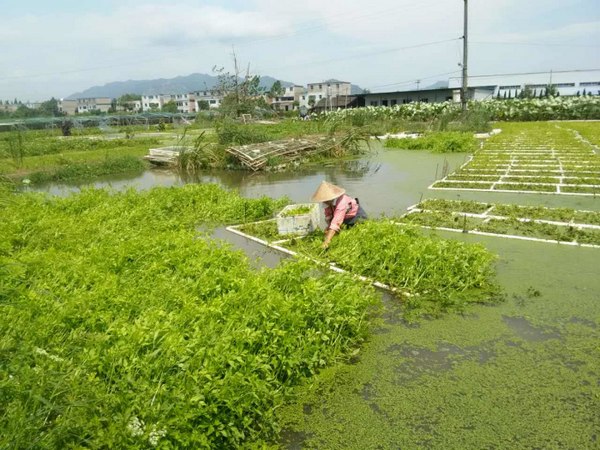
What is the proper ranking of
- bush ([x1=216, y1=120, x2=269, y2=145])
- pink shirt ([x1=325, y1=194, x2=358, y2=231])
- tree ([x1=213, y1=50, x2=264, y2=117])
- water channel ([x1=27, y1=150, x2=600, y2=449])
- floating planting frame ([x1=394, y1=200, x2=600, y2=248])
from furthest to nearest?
tree ([x1=213, y1=50, x2=264, y2=117]) < bush ([x1=216, y1=120, x2=269, y2=145]) < floating planting frame ([x1=394, y1=200, x2=600, y2=248]) < pink shirt ([x1=325, y1=194, x2=358, y2=231]) < water channel ([x1=27, y1=150, x2=600, y2=449])

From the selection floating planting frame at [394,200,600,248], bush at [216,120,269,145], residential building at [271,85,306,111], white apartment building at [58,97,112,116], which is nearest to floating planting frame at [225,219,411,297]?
floating planting frame at [394,200,600,248]

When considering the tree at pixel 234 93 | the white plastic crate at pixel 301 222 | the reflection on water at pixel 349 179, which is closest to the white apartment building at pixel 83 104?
the tree at pixel 234 93

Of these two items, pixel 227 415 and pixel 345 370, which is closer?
pixel 227 415

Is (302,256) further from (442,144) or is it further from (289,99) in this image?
(289,99)

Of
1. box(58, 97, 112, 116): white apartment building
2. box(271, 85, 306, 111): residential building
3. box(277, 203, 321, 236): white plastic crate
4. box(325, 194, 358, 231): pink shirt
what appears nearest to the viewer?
box(325, 194, 358, 231): pink shirt

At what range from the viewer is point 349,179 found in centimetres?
1341

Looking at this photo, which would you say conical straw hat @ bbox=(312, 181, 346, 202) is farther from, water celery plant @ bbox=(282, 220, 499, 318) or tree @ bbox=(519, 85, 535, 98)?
tree @ bbox=(519, 85, 535, 98)

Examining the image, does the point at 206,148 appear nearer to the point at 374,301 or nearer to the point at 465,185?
the point at 465,185

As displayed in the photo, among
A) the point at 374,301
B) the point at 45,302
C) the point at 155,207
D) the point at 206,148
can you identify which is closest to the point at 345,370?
the point at 374,301

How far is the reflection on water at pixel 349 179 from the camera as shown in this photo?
1071 centimetres

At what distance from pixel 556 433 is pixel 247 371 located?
203 cm

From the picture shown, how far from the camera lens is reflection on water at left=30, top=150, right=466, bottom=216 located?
10.7m

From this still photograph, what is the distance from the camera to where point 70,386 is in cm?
272

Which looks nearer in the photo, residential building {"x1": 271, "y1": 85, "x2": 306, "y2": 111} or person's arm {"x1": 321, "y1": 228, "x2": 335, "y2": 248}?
person's arm {"x1": 321, "y1": 228, "x2": 335, "y2": 248}
